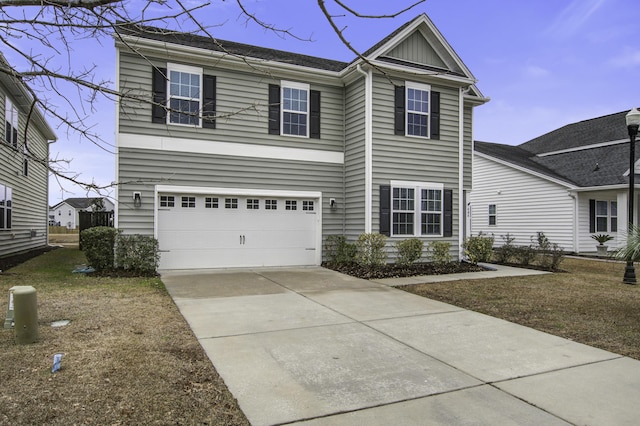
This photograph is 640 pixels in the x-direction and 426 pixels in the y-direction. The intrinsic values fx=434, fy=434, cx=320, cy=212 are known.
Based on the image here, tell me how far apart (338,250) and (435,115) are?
5.02 meters

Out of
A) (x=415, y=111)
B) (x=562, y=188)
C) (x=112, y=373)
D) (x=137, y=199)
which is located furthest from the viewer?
(x=562, y=188)

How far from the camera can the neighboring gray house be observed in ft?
36.0

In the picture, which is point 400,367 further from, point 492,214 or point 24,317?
point 492,214

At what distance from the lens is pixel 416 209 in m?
12.7

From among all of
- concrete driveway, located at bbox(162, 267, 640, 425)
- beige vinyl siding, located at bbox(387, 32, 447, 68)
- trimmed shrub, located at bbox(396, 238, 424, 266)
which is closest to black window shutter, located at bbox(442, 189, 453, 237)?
trimmed shrub, located at bbox(396, 238, 424, 266)

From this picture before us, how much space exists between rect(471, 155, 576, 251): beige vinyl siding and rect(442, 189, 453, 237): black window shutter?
8581 mm

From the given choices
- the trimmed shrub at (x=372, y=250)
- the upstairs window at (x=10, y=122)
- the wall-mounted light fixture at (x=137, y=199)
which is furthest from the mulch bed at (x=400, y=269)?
the upstairs window at (x=10, y=122)

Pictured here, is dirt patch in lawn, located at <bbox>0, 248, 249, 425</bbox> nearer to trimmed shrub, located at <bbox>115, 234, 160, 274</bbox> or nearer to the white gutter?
trimmed shrub, located at <bbox>115, 234, 160, 274</bbox>

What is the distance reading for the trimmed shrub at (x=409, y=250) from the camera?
1180cm

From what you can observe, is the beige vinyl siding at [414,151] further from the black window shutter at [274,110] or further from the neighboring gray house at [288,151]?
the black window shutter at [274,110]

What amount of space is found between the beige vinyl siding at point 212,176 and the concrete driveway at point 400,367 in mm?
4143

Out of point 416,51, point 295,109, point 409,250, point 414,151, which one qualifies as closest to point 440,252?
→ point 409,250

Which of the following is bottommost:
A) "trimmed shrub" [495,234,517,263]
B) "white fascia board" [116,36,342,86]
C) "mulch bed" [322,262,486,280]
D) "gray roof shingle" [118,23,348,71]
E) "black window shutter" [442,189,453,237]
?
"mulch bed" [322,262,486,280]

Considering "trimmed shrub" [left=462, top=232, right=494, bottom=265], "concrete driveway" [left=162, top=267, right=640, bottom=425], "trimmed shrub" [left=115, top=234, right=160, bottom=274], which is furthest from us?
"trimmed shrub" [left=462, top=232, right=494, bottom=265]
